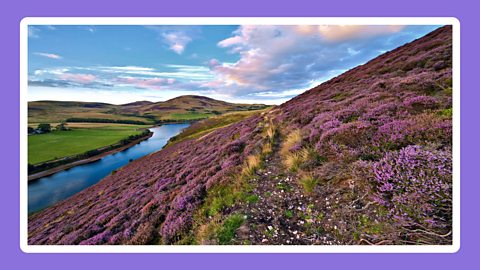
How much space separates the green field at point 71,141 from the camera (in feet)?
14.2

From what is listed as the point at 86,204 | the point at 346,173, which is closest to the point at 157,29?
the point at 346,173

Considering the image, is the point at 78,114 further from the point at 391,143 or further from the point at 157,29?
the point at 391,143

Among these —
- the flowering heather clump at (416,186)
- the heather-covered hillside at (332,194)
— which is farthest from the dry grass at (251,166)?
the flowering heather clump at (416,186)

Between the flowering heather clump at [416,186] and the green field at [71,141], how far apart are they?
23.0 feet

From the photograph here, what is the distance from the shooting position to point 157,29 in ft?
14.4

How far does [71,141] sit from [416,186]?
9165 mm

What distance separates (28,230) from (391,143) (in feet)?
25.3

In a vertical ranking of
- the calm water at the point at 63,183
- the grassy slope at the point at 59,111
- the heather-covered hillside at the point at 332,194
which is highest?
the grassy slope at the point at 59,111

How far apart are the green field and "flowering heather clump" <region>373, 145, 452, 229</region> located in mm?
7023

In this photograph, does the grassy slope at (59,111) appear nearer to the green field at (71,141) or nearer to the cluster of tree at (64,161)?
the green field at (71,141)

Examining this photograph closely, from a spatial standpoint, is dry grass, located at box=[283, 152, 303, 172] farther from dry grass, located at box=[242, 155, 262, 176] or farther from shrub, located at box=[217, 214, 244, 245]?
shrub, located at box=[217, 214, 244, 245]
